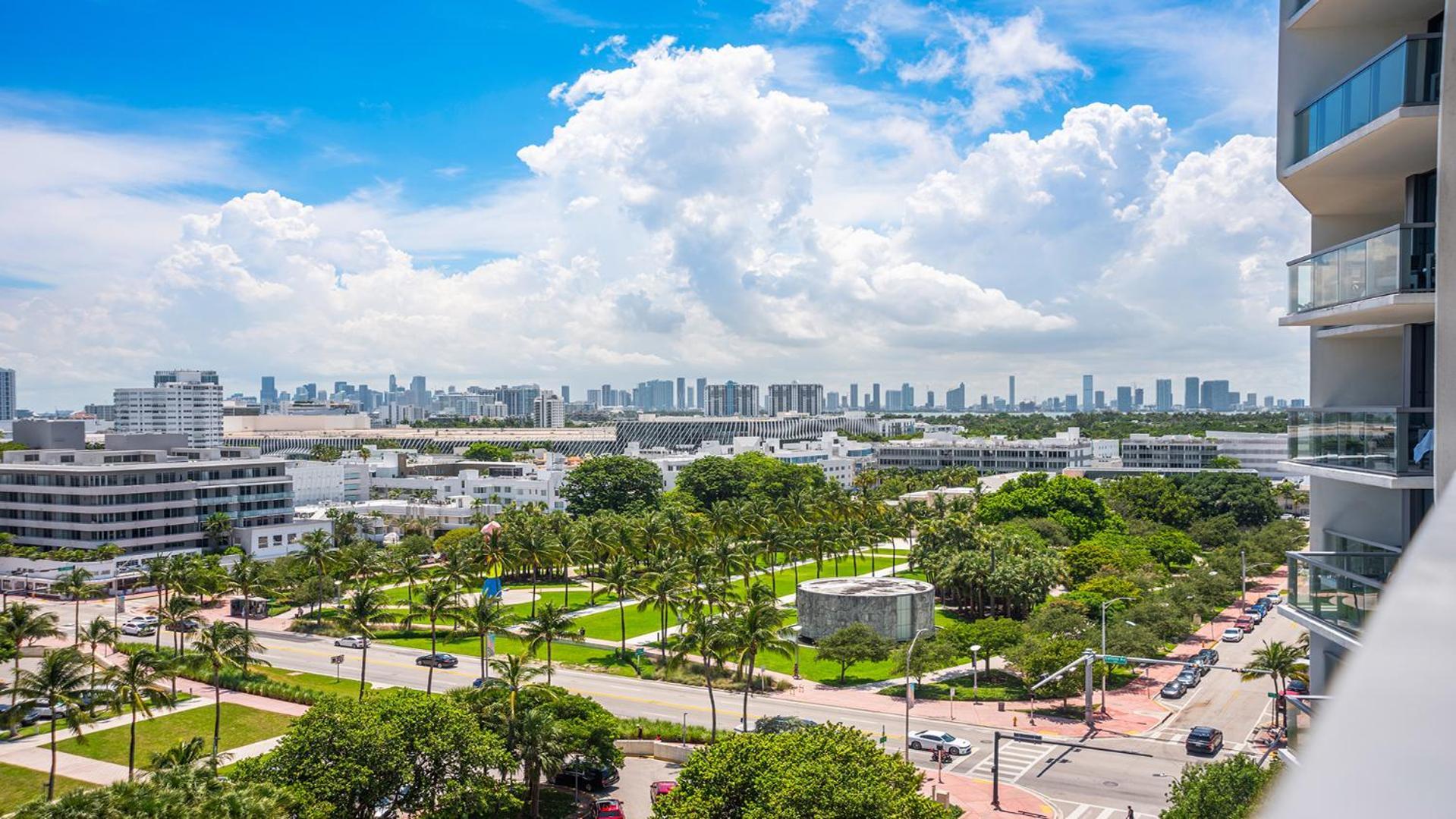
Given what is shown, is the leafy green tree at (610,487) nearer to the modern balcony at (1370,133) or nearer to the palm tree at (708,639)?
the palm tree at (708,639)

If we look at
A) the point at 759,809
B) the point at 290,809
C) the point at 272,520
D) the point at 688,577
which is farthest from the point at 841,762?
the point at 272,520

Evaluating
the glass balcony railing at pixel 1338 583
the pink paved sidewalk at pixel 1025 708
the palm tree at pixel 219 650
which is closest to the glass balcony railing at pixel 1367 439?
the glass balcony railing at pixel 1338 583

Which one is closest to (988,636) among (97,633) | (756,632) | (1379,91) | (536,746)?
(756,632)

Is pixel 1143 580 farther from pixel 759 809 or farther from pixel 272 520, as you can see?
pixel 272 520

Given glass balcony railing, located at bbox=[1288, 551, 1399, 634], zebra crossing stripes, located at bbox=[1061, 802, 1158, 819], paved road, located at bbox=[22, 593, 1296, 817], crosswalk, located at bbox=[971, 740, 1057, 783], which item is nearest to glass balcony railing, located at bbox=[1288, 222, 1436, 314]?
glass balcony railing, located at bbox=[1288, 551, 1399, 634]

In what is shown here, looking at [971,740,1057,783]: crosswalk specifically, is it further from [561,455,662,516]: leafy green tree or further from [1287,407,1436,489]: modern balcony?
[561,455,662,516]: leafy green tree

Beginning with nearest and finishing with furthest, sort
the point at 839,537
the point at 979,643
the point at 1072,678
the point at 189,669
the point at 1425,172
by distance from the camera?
1. the point at 1425,172
2. the point at 189,669
3. the point at 1072,678
4. the point at 979,643
5. the point at 839,537
